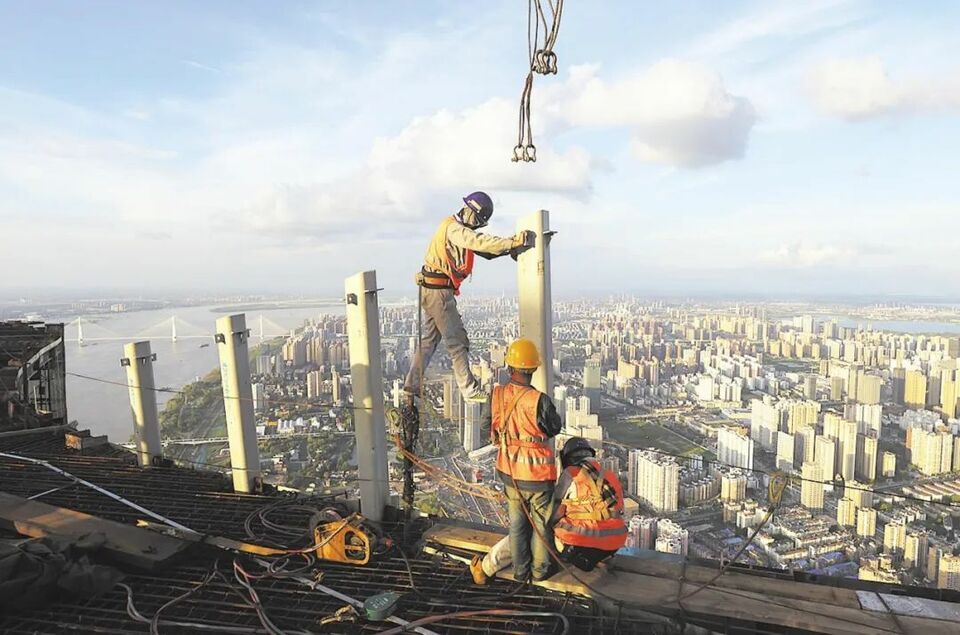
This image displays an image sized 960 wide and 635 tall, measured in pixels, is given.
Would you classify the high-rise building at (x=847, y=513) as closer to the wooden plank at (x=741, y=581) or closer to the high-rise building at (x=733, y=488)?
the high-rise building at (x=733, y=488)

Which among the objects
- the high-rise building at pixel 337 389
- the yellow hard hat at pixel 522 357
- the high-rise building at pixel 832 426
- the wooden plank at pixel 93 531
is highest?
the yellow hard hat at pixel 522 357

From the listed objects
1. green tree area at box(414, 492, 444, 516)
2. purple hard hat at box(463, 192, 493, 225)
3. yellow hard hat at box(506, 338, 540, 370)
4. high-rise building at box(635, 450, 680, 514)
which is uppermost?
purple hard hat at box(463, 192, 493, 225)

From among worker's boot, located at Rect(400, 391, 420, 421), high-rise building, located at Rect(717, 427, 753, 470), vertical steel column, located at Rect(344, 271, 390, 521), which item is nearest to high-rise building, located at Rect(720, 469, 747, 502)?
high-rise building, located at Rect(717, 427, 753, 470)

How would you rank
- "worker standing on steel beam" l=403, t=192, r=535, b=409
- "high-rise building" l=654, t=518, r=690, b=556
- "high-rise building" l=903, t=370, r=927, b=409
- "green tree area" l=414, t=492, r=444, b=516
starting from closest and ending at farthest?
"worker standing on steel beam" l=403, t=192, r=535, b=409 → "green tree area" l=414, t=492, r=444, b=516 → "high-rise building" l=654, t=518, r=690, b=556 → "high-rise building" l=903, t=370, r=927, b=409

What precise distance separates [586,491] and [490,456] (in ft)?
11.0

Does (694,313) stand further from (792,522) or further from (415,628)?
(415,628)

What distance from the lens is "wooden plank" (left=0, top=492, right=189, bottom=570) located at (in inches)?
167

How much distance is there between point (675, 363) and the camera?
24.6 m

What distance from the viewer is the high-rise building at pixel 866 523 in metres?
9.03

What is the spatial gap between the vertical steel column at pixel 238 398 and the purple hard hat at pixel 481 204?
9.80 ft

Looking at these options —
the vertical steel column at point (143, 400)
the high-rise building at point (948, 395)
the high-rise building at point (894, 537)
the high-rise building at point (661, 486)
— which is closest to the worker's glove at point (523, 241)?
the vertical steel column at point (143, 400)

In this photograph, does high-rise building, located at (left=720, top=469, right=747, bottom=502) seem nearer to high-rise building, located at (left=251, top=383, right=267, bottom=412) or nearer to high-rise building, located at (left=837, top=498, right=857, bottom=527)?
high-rise building, located at (left=837, top=498, right=857, bottom=527)

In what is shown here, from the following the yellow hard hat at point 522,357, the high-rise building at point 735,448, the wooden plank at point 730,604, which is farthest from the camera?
the high-rise building at point 735,448

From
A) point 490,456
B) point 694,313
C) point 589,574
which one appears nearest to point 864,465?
point 490,456
